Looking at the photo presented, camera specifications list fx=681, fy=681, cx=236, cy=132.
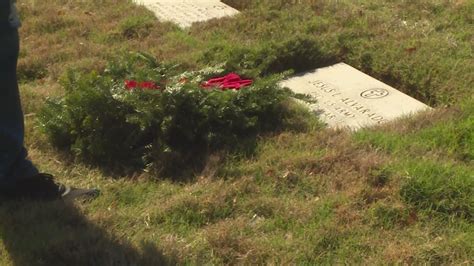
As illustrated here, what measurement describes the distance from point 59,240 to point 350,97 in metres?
2.15

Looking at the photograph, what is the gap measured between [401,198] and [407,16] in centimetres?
282

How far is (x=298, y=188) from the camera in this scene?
318 cm

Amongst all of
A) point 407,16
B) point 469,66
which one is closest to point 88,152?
point 469,66

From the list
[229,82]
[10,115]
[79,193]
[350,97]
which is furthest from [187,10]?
[10,115]

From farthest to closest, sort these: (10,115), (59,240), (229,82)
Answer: (229,82) < (10,115) < (59,240)

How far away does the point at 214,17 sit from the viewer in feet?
19.4

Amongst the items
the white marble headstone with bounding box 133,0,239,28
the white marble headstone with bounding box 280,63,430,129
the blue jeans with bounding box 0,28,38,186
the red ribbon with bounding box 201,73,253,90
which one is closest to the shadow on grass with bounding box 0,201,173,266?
the blue jeans with bounding box 0,28,38,186

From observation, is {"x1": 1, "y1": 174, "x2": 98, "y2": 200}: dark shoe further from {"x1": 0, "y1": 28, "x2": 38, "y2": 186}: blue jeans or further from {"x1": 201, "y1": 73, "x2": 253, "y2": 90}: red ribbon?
{"x1": 201, "y1": 73, "x2": 253, "y2": 90}: red ribbon

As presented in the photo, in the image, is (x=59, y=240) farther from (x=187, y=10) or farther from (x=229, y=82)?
(x=187, y=10)

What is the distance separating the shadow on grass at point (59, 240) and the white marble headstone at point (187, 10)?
10.1 ft

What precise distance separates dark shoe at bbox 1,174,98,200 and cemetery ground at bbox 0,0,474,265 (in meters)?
0.05

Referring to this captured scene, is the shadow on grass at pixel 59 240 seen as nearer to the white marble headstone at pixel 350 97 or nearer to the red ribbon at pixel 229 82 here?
the red ribbon at pixel 229 82

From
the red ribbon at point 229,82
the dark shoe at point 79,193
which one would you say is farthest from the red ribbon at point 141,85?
the dark shoe at point 79,193

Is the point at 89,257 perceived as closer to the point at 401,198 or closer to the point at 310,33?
the point at 401,198
